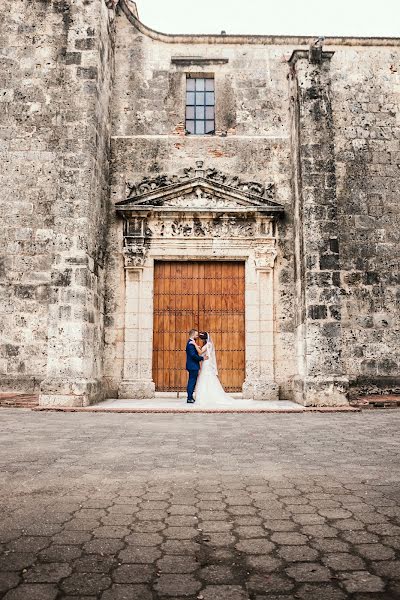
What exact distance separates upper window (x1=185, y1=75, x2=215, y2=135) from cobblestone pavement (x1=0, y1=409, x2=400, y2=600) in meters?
8.38

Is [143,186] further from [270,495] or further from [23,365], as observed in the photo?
[270,495]

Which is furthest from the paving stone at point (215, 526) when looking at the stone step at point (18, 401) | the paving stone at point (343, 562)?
the stone step at point (18, 401)

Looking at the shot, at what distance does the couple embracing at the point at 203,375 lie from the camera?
9.58 m

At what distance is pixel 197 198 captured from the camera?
10.8 metres

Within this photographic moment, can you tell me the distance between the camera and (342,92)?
37.6 feet

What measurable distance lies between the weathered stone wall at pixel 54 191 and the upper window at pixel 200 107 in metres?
1.92

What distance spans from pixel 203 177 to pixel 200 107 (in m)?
2.11

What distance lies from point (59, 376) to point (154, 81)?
729 cm

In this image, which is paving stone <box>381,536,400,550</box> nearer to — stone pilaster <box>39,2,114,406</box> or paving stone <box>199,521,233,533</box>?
paving stone <box>199,521,233,533</box>

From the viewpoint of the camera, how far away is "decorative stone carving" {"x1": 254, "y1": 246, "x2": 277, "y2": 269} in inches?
418

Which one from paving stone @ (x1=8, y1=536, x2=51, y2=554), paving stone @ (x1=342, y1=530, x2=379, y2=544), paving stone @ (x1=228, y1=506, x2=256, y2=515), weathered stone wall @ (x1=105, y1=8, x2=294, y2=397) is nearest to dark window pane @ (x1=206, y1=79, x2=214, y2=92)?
weathered stone wall @ (x1=105, y1=8, x2=294, y2=397)

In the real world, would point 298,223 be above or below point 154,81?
below

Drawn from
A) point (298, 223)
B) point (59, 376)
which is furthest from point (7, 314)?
point (298, 223)

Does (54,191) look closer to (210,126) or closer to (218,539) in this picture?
(210,126)
